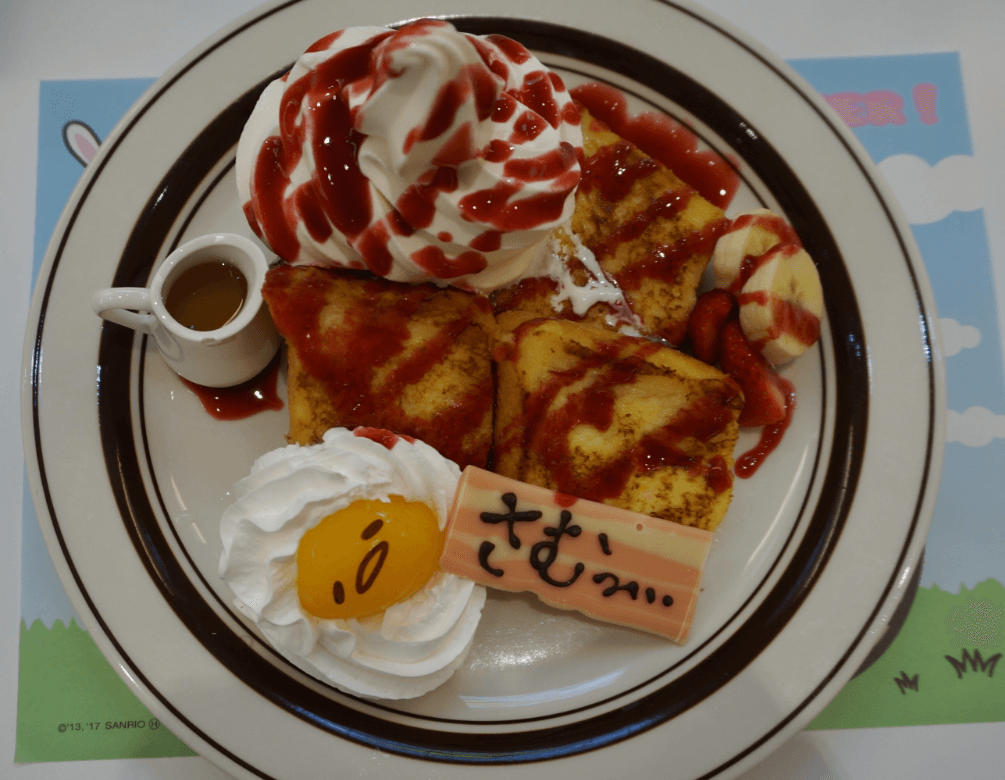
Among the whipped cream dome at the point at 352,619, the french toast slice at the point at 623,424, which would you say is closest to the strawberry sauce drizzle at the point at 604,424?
the french toast slice at the point at 623,424

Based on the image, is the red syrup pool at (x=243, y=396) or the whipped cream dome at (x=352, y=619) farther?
the red syrup pool at (x=243, y=396)

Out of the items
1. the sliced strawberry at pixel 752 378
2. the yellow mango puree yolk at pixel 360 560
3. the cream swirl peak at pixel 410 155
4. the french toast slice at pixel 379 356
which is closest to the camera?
the cream swirl peak at pixel 410 155

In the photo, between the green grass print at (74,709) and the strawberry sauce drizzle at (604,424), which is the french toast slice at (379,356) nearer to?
the strawberry sauce drizzle at (604,424)

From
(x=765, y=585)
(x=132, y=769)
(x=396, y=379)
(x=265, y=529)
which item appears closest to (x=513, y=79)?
(x=396, y=379)

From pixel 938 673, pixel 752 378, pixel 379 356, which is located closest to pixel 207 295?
pixel 379 356

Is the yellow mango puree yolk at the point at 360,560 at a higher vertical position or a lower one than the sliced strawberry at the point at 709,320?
lower

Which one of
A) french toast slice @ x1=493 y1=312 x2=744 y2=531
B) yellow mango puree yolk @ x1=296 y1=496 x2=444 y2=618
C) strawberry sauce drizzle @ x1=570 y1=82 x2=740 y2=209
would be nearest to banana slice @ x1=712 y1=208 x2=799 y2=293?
strawberry sauce drizzle @ x1=570 y1=82 x2=740 y2=209
